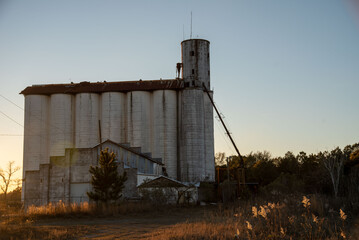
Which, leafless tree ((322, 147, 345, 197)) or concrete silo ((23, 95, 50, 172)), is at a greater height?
concrete silo ((23, 95, 50, 172))

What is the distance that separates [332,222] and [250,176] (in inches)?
2196

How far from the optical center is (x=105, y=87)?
6203 centimetres

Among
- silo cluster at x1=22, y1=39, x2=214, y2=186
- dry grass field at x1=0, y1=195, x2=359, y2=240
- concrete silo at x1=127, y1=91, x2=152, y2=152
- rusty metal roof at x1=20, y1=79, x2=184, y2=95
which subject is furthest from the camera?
rusty metal roof at x1=20, y1=79, x2=184, y2=95

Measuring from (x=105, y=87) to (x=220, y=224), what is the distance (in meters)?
49.5

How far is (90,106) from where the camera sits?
60688 mm

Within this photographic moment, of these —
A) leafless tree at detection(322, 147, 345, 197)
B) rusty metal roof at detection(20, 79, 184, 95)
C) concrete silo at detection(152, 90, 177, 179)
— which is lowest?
leafless tree at detection(322, 147, 345, 197)

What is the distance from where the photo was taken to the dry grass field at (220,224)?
39.6 feet

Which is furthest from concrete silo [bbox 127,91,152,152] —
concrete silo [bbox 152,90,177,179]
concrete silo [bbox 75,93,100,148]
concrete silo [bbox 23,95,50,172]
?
concrete silo [bbox 23,95,50,172]

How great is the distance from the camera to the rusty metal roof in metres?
60.5

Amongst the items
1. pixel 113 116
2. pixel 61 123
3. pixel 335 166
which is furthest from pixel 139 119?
pixel 335 166

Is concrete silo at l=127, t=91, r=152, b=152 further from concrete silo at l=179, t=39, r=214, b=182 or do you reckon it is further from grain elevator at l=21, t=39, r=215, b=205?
concrete silo at l=179, t=39, r=214, b=182

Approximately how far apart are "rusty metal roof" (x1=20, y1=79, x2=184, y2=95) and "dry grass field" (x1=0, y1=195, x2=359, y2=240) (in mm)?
31577

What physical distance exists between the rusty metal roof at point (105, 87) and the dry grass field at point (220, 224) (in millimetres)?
31577

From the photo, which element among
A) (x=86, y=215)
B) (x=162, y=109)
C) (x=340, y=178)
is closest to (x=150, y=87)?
(x=162, y=109)
